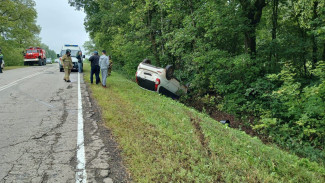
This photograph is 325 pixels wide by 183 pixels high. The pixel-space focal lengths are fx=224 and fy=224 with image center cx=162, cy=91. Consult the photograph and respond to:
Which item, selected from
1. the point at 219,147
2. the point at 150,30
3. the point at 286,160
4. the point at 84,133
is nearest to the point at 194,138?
the point at 219,147

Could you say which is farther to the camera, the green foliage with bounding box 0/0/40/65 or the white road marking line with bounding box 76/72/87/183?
the green foliage with bounding box 0/0/40/65

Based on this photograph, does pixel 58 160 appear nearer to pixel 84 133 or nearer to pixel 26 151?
pixel 26 151

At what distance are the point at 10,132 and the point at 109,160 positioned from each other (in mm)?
2763

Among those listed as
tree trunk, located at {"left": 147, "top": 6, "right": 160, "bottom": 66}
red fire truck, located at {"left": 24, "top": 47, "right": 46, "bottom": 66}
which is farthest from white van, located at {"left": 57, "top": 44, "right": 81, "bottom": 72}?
red fire truck, located at {"left": 24, "top": 47, "right": 46, "bottom": 66}

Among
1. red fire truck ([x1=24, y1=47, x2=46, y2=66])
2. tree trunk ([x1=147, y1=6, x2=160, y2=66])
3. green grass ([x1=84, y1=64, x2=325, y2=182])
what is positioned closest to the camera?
green grass ([x1=84, y1=64, x2=325, y2=182])

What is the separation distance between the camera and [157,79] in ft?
34.6

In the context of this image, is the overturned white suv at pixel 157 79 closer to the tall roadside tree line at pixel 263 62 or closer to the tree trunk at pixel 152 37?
the tall roadside tree line at pixel 263 62

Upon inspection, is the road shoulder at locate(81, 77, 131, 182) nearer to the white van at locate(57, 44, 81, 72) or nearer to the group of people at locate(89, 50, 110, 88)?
the group of people at locate(89, 50, 110, 88)

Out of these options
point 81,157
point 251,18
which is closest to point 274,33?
point 251,18

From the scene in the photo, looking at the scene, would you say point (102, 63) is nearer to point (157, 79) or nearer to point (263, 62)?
point (157, 79)

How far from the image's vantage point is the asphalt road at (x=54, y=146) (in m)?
3.39

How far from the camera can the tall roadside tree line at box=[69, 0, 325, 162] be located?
296 inches

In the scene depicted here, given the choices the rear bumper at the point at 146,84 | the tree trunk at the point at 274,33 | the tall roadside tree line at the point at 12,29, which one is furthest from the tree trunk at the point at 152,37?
the tall roadside tree line at the point at 12,29

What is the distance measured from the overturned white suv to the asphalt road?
3.80m
